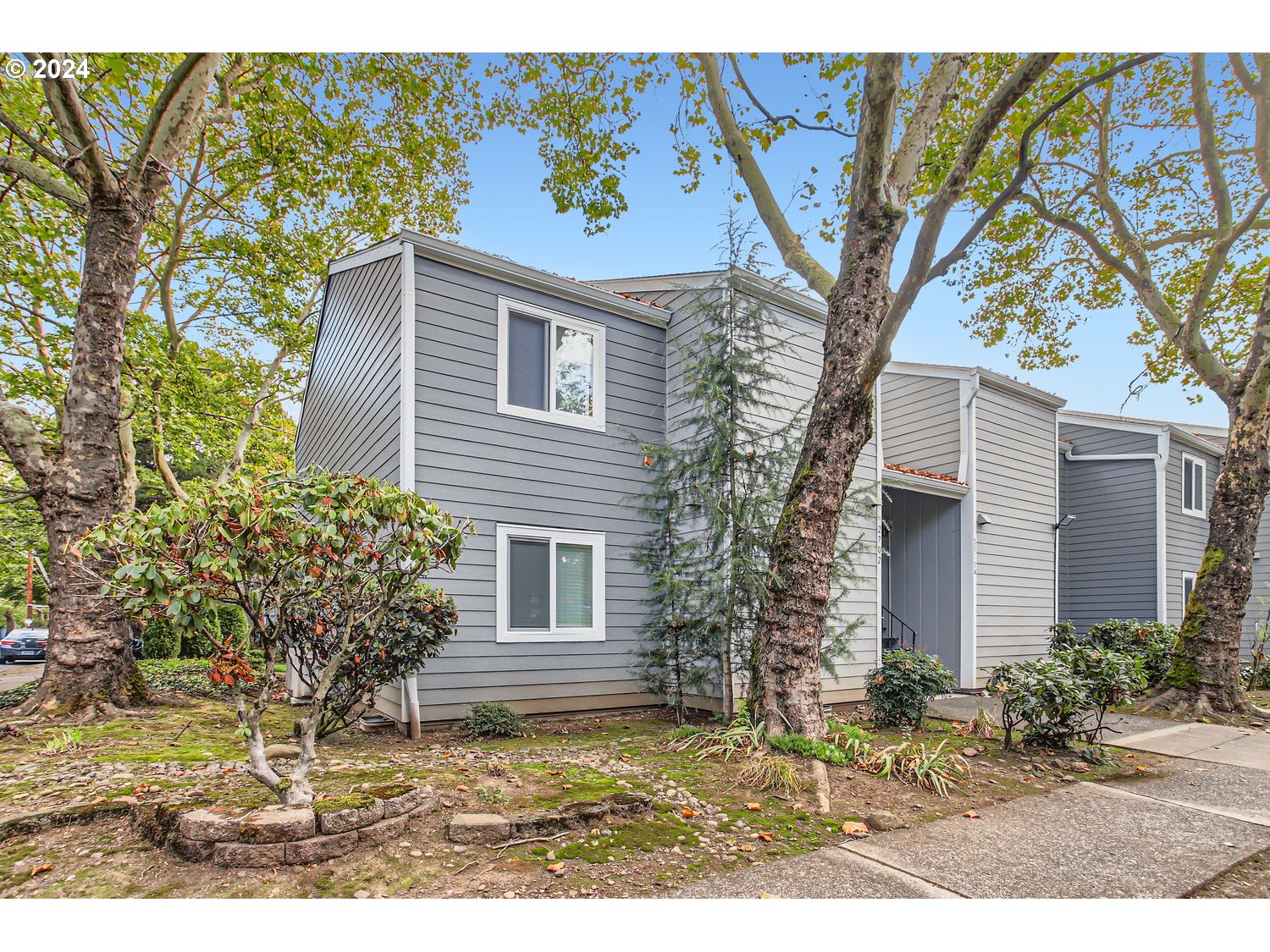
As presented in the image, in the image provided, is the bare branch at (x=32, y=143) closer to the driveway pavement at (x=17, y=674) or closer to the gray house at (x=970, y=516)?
the driveway pavement at (x=17, y=674)

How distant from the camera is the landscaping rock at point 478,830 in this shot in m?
3.25

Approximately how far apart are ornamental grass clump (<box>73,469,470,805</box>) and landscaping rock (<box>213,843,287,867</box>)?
0.38 metres

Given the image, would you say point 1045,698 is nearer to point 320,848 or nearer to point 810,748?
point 810,748

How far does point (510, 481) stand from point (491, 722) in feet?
8.03

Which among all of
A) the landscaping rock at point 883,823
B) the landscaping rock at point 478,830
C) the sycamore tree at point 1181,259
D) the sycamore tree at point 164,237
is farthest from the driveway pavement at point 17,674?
the sycamore tree at point 1181,259

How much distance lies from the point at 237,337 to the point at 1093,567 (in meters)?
20.9

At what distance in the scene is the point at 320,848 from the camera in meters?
2.95

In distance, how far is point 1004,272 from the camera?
11469 millimetres

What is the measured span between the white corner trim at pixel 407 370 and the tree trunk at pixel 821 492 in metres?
3.61

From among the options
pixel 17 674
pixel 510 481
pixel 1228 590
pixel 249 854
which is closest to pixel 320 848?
pixel 249 854

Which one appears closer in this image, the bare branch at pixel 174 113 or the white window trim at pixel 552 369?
the bare branch at pixel 174 113

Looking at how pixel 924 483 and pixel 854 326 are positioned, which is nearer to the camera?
pixel 854 326

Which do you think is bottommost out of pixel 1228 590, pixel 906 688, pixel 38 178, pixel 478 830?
pixel 906 688

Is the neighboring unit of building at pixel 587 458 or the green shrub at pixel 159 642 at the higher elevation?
the neighboring unit of building at pixel 587 458
